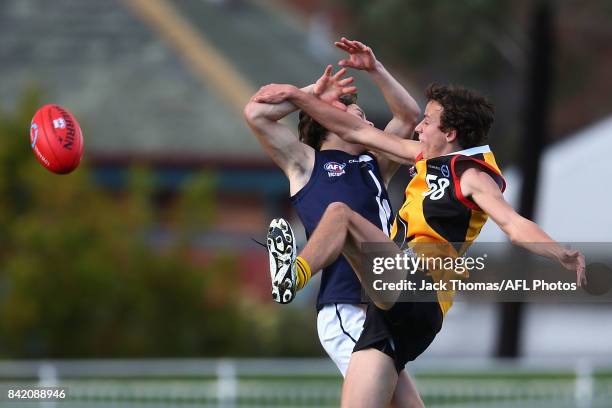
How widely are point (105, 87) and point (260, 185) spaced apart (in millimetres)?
6878

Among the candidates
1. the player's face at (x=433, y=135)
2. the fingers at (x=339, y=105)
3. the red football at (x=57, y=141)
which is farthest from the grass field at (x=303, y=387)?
the player's face at (x=433, y=135)

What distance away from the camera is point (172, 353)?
21484 millimetres

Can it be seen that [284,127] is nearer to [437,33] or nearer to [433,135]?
[433,135]

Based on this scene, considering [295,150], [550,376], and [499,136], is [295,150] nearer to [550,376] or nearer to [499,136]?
[550,376]

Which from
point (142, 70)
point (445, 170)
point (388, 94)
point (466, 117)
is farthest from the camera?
point (142, 70)

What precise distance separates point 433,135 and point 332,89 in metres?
0.95

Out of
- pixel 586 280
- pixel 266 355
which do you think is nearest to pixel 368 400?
pixel 586 280

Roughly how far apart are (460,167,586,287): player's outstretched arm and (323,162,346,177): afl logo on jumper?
118cm

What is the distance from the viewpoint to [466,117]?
27.8ft

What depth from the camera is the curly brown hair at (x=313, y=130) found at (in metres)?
9.38

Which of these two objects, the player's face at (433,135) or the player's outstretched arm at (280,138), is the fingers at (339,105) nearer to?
the player's outstretched arm at (280,138)

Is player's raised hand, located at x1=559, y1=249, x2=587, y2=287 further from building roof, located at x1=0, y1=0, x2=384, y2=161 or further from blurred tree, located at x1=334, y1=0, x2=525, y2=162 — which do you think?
building roof, located at x1=0, y1=0, x2=384, y2=161

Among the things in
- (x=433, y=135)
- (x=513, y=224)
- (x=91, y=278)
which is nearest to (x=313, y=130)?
(x=433, y=135)

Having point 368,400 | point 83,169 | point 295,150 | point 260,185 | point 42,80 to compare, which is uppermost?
point 42,80
